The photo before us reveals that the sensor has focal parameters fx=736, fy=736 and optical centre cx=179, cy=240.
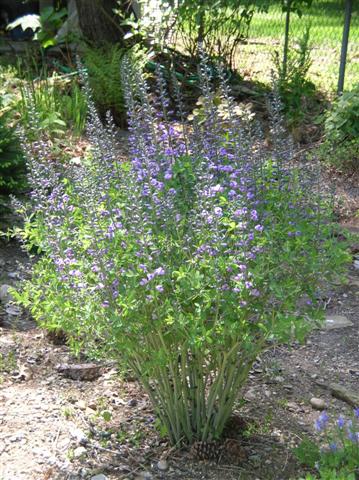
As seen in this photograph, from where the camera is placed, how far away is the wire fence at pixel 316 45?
9.93m

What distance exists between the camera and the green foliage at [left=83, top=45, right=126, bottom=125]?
309 inches

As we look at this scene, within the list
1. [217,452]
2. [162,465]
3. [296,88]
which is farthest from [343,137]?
[162,465]

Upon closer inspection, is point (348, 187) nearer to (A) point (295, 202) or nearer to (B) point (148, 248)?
(A) point (295, 202)

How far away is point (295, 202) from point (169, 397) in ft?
3.15

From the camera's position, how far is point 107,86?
785 centimetres

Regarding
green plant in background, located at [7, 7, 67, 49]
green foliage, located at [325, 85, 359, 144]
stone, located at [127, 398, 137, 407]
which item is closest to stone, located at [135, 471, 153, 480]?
stone, located at [127, 398, 137, 407]

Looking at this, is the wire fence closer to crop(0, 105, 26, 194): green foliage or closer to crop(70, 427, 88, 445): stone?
crop(0, 105, 26, 194): green foliage

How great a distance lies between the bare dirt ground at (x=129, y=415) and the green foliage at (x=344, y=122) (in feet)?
9.64

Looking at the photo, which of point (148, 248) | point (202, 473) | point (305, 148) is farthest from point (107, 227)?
point (305, 148)

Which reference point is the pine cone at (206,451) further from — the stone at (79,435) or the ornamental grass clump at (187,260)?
the stone at (79,435)

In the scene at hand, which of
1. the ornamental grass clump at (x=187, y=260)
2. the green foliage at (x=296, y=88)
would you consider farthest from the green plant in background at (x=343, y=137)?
the ornamental grass clump at (x=187, y=260)

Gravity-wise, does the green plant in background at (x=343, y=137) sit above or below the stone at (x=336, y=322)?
above

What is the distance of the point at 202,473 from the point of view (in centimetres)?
304

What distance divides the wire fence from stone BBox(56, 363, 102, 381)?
577 centimetres
